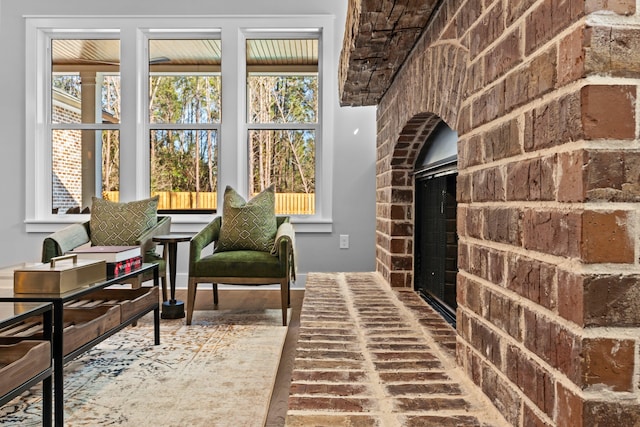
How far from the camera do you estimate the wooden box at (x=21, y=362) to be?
4.29 ft

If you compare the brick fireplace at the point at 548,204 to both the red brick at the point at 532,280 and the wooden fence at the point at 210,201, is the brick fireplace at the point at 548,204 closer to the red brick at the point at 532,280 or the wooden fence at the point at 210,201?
the red brick at the point at 532,280

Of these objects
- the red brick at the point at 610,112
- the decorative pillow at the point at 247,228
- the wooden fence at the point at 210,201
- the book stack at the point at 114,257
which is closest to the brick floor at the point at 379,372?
the red brick at the point at 610,112

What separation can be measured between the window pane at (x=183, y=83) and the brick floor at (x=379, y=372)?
292 cm

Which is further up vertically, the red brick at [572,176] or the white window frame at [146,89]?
the white window frame at [146,89]

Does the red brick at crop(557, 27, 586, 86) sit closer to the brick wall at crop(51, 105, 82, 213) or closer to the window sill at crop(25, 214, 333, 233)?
the window sill at crop(25, 214, 333, 233)

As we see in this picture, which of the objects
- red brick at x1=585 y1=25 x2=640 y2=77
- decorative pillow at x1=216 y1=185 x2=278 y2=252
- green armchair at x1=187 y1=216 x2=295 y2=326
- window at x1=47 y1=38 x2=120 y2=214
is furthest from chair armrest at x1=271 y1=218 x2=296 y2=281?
red brick at x1=585 y1=25 x2=640 y2=77

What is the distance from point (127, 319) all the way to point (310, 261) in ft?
7.37

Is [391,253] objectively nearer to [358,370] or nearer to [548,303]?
[358,370]

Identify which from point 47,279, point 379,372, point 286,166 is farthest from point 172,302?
point 379,372

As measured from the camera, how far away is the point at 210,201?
4.43 meters

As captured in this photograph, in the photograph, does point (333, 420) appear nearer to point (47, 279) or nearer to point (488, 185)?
point (488, 185)

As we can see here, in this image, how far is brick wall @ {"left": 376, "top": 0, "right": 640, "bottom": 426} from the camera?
2.19ft

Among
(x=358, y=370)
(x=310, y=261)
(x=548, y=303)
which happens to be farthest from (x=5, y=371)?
(x=310, y=261)

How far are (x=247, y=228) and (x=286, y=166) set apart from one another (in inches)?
50.6
